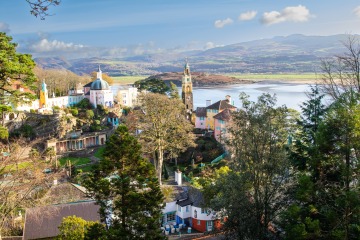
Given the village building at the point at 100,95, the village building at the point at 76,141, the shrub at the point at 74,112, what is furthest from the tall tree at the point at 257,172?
the village building at the point at 100,95

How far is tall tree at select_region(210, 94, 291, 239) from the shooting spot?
52.5 ft

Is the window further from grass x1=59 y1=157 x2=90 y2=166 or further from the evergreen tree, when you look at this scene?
grass x1=59 y1=157 x2=90 y2=166

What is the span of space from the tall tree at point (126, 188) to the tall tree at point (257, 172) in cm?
413

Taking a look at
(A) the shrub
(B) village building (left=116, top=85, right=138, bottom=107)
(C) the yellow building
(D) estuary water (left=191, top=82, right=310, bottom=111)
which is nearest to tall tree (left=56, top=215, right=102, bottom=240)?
(C) the yellow building

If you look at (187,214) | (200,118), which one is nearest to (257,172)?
(187,214)

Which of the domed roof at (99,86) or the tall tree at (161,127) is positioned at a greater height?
the domed roof at (99,86)

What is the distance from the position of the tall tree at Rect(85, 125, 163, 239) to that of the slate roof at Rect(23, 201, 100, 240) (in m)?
9.00

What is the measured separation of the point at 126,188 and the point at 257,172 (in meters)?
6.10

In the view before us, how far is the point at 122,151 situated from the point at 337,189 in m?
7.99

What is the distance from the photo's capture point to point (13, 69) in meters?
11.1

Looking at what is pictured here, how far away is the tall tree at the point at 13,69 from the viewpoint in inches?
442

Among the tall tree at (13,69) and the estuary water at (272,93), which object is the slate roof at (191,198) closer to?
the tall tree at (13,69)

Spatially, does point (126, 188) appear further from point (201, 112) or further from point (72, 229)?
point (201, 112)

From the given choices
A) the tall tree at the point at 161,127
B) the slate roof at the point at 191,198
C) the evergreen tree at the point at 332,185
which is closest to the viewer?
the evergreen tree at the point at 332,185
